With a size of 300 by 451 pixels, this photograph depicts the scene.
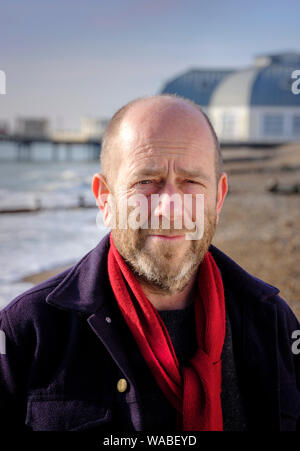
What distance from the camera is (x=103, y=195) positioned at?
2.06m

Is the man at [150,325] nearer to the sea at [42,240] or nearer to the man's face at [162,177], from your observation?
the man's face at [162,177]

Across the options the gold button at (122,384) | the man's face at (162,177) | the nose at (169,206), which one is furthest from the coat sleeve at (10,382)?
the nose at (169,206)

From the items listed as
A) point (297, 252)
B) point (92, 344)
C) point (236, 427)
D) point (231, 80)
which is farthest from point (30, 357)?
point (231, 80)

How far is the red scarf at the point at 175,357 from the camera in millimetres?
1791

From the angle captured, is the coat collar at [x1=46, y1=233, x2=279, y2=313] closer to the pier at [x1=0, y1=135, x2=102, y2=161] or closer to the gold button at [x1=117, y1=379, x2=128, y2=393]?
the gold button at [x1=117, y1=379, x2=128, y2=393]

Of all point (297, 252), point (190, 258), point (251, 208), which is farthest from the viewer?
point (251, 208)

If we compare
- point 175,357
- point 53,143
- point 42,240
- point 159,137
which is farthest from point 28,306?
point 53,143

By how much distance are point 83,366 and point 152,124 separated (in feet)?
2.98

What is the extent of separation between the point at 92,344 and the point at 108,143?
2.52 ft

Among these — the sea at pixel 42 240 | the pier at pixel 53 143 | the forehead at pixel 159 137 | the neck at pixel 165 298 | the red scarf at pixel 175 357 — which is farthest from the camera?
the pier at pixel 53 143

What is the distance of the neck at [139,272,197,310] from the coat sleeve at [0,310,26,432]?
1.72ft
